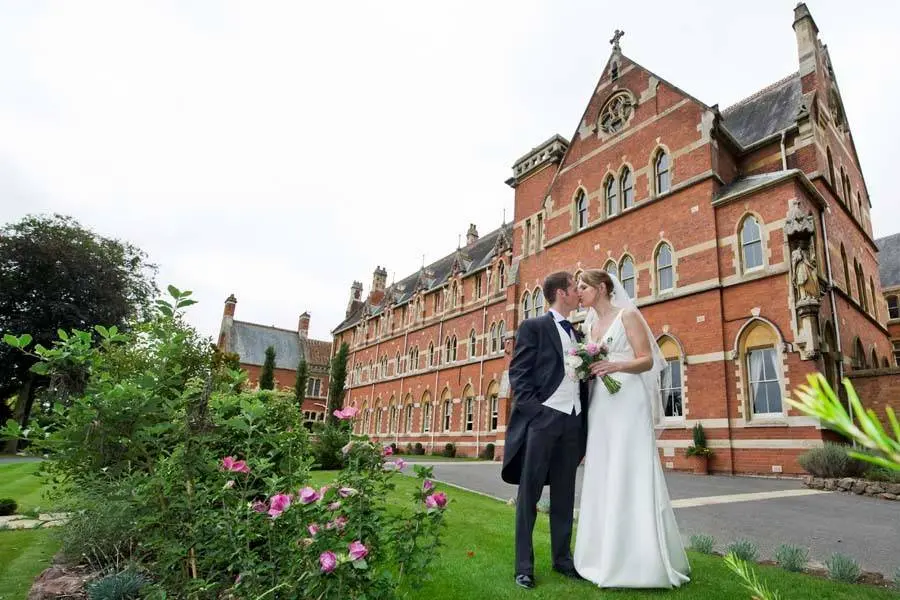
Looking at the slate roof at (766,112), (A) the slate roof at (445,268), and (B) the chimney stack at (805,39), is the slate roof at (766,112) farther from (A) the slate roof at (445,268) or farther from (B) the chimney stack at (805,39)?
(A) the slate roof at (445,268)

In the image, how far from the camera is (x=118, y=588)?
148 inches

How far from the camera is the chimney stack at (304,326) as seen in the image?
6494cm

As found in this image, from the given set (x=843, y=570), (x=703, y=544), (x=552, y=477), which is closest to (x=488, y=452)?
(x=703, y=544)

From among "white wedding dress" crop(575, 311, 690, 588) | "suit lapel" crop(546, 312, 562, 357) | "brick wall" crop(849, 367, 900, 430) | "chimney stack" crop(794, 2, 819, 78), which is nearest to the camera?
"white wedding dress" crop(575, 311, 690, 588)

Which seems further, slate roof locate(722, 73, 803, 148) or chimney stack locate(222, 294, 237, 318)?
chimney stack locate(222, 294, 237, 318)

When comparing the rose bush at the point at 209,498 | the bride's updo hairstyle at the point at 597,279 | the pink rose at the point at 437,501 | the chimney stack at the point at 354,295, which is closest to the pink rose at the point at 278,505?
the rose bush at the point at 209,498

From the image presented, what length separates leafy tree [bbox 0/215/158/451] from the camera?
31.5 m

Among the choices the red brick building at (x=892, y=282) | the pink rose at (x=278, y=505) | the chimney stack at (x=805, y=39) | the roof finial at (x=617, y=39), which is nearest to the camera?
the pink rose at (x=278, y=505)

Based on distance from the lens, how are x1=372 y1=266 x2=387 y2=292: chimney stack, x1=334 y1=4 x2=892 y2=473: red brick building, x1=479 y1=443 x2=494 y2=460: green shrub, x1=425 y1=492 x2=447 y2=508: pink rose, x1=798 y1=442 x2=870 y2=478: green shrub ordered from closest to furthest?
x1=425 y1=492 x2=447 y2=508: pink rose → x1=798 y1=442 x2=870 y2=478: green shrub → x1=334 y1=4 x2=892 y2=473: red brick building → x1=479 y1=443 x2=494 y2=460: green shrub → x1=372 y1=266 x2=387 y2=292: chimney stack

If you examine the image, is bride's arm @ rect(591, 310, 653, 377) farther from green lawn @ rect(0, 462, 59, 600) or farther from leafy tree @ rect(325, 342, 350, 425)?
leafy tree @ rect(325, 342, 350, 425)

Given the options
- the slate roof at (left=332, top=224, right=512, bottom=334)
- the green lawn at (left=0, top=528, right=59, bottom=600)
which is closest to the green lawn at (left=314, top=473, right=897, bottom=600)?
the green lawn at (left=0, top=528, right=59, bottom=600)

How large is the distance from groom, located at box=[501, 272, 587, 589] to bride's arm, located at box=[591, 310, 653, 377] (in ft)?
0.98

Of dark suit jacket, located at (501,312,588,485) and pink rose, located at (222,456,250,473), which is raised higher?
dark suit jacket, located at (501,312,588,485)

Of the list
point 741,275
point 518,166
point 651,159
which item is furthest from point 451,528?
point 518,166
